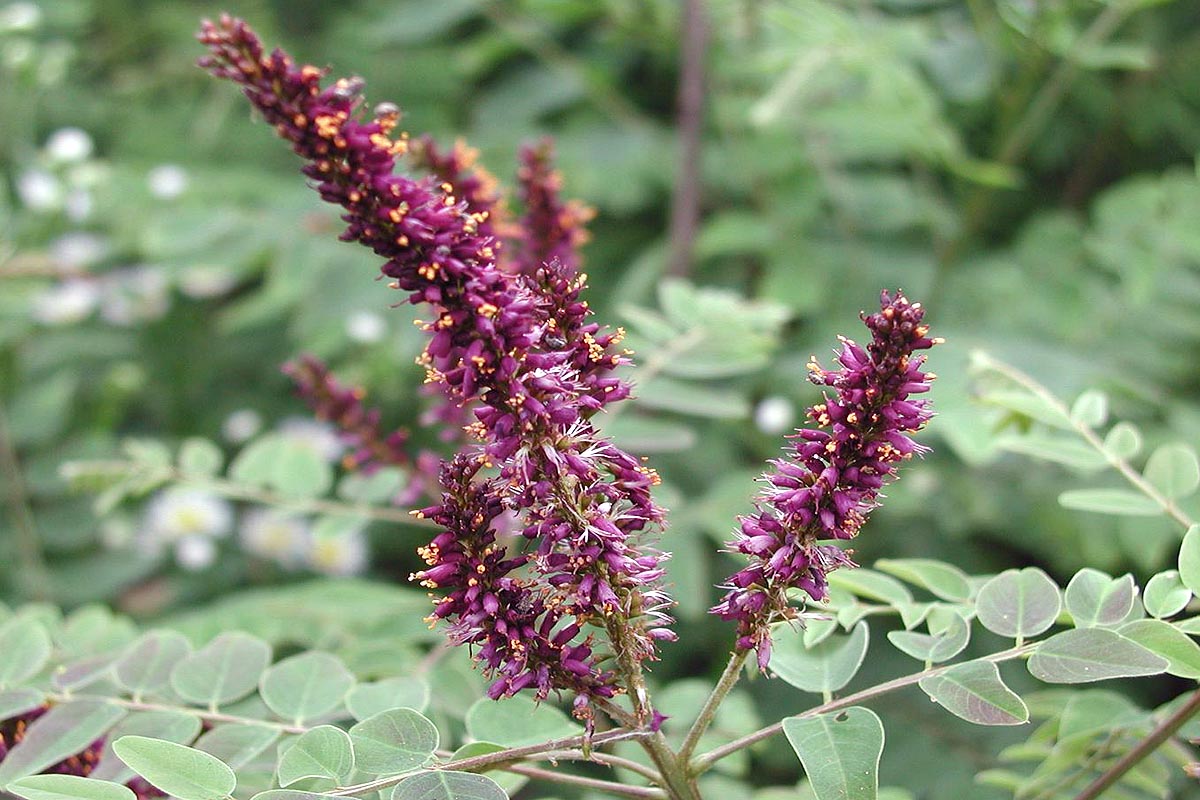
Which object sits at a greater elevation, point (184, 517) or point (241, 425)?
point (241, 425)

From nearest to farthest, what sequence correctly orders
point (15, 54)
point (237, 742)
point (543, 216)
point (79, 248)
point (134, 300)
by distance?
point (237, 742)
point (543, 216)
point (15, 54)
point (134, 300)
point (79, 248)

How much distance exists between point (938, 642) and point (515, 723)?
1.28 ft

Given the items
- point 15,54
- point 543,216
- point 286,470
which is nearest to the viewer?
point 543,216

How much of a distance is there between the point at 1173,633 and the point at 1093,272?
184 centimetres

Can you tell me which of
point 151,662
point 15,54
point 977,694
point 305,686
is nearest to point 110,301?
point 15,54

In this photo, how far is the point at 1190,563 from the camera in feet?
2.98

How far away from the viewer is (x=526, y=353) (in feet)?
2.58

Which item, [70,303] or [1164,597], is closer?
[1164,597]

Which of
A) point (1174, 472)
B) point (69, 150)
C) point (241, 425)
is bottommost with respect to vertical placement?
point (241, 425)

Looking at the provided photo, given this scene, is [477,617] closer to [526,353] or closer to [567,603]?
[567,603]

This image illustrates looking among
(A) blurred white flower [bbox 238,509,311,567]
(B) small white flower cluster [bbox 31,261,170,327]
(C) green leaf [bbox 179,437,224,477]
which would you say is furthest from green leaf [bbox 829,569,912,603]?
(B) small white flower cluster [bbox 31,261,170,327]

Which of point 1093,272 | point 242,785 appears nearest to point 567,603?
point 242,785

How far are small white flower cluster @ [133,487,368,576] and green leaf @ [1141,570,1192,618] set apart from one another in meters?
2.01

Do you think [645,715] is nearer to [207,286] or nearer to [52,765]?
[52,765]
